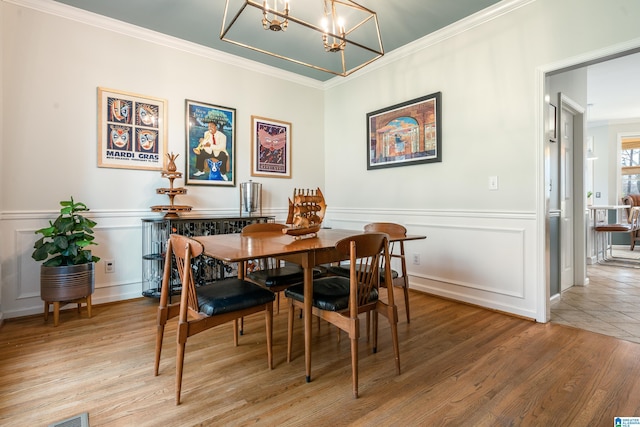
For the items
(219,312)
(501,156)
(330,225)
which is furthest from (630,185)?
(219,312)

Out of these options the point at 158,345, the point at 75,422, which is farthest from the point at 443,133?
the point at 75,422

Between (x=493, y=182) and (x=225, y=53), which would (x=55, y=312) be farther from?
(x=493, y=182)

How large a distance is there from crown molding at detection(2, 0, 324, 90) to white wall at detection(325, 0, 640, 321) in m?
1.40

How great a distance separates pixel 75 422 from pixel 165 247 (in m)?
1.98

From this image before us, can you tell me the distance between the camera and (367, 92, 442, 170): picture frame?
333cm

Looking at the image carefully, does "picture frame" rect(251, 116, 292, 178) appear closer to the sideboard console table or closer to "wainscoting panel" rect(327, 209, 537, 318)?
the sideboard console table

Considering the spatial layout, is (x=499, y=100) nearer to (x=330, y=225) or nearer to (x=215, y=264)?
(x=330, y=225)

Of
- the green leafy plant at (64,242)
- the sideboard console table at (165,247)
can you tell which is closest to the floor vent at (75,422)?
the green leafy plant at (64,242)

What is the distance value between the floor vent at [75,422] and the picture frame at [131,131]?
2.34 meters

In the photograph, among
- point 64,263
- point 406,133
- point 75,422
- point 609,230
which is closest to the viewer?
point 75,422

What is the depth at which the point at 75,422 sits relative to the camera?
4.59 feet

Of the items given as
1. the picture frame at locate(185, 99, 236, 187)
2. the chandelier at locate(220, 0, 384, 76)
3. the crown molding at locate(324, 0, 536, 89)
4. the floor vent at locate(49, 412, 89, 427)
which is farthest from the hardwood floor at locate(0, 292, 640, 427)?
the crown molding at locate(324, 0, 536, 89)

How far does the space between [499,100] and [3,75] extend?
4235 millimetres

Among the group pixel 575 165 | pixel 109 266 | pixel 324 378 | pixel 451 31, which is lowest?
pixel 324 378
